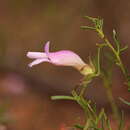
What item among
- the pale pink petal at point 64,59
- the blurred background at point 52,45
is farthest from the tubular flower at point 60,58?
the blurred background at point 52,45

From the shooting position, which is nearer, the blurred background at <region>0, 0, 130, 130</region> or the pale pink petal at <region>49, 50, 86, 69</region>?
the pale pink petal at <region>49, 50, 86, 69</region>

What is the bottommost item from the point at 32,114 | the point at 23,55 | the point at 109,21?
the point at 32,114

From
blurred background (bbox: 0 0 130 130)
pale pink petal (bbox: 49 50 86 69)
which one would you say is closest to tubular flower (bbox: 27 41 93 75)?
pale pink petal (bbox: 49 50 86 69)

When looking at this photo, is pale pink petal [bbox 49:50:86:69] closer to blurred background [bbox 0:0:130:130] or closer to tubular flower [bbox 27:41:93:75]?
tubular flower [bbox 27:41:93:75]

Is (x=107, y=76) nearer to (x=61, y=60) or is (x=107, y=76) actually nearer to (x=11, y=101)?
(x=61, y=60)

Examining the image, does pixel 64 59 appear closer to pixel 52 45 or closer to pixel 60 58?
pixel 60 58

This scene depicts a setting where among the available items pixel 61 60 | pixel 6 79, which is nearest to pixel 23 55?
pixel 6 79
